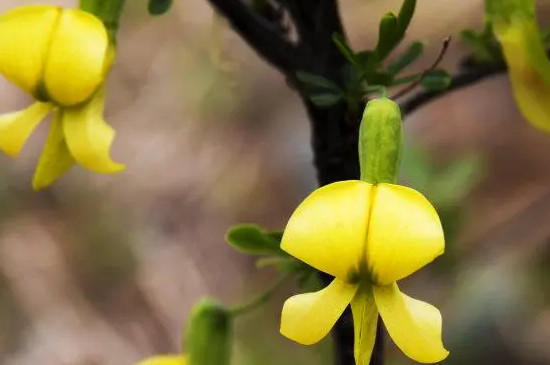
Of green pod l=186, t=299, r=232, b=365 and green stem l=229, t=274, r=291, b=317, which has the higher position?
green stem l=229, t=274, r=291, b=317

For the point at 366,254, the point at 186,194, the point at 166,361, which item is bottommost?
the point at 186,194

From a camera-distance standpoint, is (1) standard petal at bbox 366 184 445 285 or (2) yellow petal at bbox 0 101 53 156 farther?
(2) yellow petal at bbox 0 101 53 156

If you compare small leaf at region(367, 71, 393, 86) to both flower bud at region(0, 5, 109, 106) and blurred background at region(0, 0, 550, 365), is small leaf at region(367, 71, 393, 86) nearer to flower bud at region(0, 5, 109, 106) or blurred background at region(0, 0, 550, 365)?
flower bud at region(0, 5, 109, 106)

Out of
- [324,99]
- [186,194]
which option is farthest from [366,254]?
[186,194]

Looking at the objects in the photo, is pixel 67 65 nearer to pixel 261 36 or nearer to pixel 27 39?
pixel 27 39

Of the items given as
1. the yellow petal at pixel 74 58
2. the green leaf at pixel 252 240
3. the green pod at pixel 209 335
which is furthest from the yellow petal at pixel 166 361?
the yellow petal at pixel 74 58

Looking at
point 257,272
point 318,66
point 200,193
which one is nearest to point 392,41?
point 318,66

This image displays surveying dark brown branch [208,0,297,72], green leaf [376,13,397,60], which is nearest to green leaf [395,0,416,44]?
green leaf [376,13,397,60]
